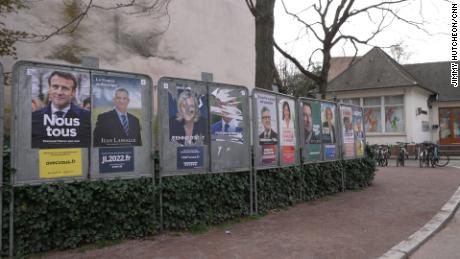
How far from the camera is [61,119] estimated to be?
5914 mm

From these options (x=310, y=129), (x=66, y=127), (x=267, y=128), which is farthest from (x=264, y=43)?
(x=66, y=127)

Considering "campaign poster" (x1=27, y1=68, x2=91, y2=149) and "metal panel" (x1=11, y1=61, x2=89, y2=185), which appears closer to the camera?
"metal panel" (x1=11, y1=61, x2=89, y2=185)

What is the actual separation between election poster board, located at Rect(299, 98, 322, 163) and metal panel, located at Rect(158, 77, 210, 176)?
11.0ft

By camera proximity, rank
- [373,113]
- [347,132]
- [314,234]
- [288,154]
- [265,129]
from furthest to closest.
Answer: [373,113], [347,132], [288,154], [265,129], [314,234]

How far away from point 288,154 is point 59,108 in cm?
518

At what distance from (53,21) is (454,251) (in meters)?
10.2

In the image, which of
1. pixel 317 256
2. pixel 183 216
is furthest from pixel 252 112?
pixel 317 256

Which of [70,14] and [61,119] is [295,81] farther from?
[61,119]

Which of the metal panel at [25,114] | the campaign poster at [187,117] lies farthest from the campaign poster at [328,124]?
the metal panel at [25,114]

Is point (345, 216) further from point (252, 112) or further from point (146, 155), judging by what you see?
point (146, 155)

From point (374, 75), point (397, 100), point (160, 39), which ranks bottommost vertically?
point (397, 100)

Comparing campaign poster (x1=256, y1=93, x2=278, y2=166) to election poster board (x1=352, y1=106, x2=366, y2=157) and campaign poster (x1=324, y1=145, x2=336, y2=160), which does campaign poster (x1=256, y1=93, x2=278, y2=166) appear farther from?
election poster board (x1=352, y1=106, x2=366, y2=157)

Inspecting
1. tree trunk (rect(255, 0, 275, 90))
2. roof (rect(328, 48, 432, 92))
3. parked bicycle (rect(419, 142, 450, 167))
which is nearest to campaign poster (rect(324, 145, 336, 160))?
tree trunk (rect(255, 0, 275, 90))

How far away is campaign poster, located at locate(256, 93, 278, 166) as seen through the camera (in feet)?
28.8
